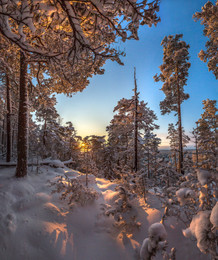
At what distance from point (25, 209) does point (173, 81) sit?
51.5ft

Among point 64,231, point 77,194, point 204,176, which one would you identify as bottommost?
point 64,231

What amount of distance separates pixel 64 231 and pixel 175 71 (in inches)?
631

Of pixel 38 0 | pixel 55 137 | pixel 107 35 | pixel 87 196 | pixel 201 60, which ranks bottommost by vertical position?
pixel 87 196

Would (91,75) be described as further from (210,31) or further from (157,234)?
(210,31)

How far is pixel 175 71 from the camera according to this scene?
1331cm

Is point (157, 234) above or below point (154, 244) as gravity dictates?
above

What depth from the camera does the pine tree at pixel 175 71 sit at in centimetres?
1290

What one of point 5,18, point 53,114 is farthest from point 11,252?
point 53,114

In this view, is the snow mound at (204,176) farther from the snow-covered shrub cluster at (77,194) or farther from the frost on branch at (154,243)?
the snow-covered shrub cluster at (77,194)

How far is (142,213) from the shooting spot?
4180mm

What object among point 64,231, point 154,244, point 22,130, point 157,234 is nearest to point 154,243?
point 154,244

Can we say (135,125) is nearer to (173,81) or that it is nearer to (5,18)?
(173,81)

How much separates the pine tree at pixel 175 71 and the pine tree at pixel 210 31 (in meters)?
4.04

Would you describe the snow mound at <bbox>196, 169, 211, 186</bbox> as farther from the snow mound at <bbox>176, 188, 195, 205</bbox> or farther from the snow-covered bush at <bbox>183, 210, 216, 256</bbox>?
the snow-covered bush at <bbox>183, 210, 216, 256</bbox>
